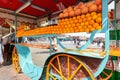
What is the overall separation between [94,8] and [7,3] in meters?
3.06

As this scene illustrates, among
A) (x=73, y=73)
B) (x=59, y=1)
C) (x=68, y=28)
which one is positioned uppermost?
(x=59, y=1)

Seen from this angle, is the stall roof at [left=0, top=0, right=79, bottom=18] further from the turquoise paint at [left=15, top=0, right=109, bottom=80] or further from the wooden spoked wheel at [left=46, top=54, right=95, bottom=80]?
the wooden spoked wheel at [left=46, top=54, right=95, bottom=80]

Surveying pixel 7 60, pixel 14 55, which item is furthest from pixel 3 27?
pixel 14 55

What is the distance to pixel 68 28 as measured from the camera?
2.52 metres

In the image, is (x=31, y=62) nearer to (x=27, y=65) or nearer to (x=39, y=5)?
(x=27, y=65)

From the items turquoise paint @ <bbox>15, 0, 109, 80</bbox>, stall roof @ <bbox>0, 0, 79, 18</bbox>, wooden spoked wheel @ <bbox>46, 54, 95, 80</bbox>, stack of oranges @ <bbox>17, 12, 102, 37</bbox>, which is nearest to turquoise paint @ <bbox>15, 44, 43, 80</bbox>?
turquoise paint @ <bbox>15, 0, 109, 80</bbox>

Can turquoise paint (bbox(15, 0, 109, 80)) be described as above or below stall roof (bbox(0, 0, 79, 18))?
below

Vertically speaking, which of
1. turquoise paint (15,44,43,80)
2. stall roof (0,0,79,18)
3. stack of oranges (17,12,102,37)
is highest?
stall roof (0,0,79,18)

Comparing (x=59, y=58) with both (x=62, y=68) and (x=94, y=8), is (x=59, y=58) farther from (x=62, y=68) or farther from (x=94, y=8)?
(x=94, y=8)

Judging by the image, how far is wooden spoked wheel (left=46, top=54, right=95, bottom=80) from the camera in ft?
7.96

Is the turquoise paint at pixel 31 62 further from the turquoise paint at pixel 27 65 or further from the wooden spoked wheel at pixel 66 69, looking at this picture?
the wooden spoked wheel at pixel 66 69

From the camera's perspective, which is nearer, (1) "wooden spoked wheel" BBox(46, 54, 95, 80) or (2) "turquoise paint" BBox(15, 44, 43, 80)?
(1) "wooden spoked wheel" BBox(46, 54, 95, 80)

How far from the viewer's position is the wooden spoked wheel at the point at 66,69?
2.43 m

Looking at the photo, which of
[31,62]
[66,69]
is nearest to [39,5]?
[31,62]
